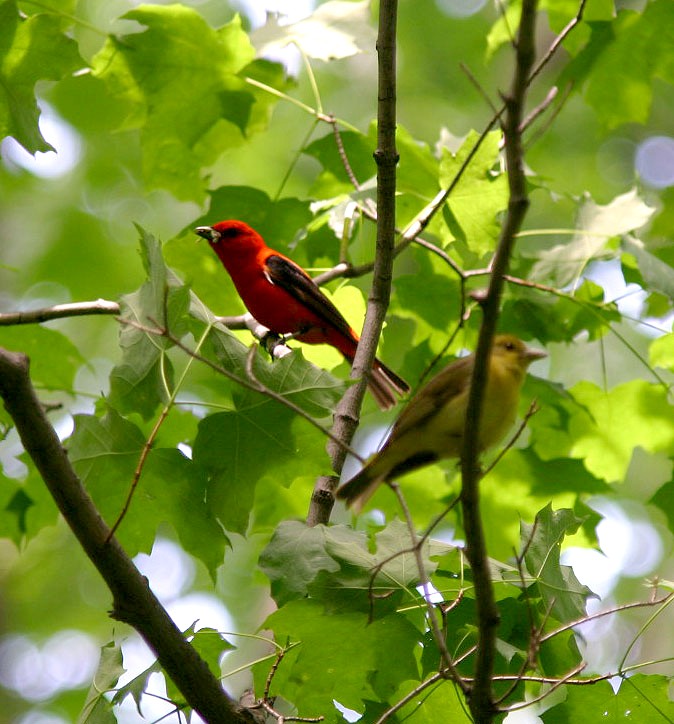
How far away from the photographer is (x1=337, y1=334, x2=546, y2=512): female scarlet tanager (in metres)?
2.82

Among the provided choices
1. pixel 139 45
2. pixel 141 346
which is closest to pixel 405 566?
pixel 141 346

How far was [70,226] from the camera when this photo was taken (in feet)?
32.9

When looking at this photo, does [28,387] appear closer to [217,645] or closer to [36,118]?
[217,645]

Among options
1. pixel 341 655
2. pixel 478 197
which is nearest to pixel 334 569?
pixel 341 655

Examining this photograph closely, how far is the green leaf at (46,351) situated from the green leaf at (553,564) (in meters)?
2.32

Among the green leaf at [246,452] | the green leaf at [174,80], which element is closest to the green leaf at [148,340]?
the green leaf at [246,452]

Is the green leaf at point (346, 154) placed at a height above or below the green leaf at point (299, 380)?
above

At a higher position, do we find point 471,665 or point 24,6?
point 24,6

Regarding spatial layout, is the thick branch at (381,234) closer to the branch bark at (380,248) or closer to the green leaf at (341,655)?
the branch bark at (380,248)

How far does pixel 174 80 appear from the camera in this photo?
4.50m

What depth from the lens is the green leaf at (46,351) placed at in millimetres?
4207

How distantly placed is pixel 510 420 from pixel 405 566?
54cm

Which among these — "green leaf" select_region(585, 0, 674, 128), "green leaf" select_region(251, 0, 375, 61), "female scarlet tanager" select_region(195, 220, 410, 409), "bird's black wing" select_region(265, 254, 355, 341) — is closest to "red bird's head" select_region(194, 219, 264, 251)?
"female scarlet tanager" select_region(195, 220, 410, 409)

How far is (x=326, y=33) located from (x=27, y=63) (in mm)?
1391
